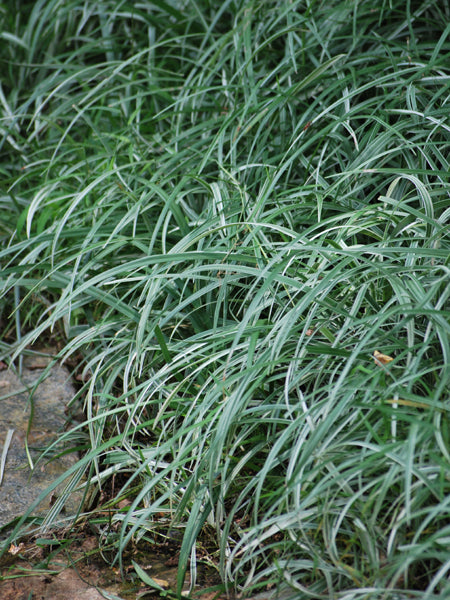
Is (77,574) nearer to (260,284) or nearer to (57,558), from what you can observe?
(57,558)

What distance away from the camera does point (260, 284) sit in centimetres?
189

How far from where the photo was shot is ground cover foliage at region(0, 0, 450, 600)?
1.31 m

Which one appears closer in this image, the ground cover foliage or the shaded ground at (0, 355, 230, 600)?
the ground cover foliage

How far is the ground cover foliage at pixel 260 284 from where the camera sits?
131cm

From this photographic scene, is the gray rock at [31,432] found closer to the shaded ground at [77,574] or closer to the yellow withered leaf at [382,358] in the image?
the shaded ground at [77,574]

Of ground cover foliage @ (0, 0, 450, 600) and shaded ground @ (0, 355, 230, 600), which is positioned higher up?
ground cover foliage @ (0, 0, 450, 600)

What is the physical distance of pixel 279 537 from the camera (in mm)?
1493

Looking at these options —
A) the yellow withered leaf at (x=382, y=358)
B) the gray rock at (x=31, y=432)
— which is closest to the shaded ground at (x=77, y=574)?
the gray rock at (x=31, y=432)

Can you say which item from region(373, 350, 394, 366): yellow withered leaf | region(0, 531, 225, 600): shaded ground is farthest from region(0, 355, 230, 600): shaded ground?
region(373, 350, 394, 366): yellow withered leaf

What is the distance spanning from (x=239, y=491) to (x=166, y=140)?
1.61m

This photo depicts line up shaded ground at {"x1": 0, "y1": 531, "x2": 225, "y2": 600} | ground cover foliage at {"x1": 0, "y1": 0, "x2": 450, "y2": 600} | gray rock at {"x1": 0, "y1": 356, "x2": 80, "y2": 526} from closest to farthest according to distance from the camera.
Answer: ground cover foliage at {"x1": 0, "y1": 0, "x2": 450, "y2": 600}, shaded ground at {"x1": 0, "y1": 531, "x2": 225, "y2": 600}, gray rock at {"x1": 0, "y1": 356, "x2": 80, "y2": 526}

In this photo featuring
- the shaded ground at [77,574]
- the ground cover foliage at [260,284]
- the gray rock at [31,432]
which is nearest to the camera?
the ground cover foliage at [260,284]

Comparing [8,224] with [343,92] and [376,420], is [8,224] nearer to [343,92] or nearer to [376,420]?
[343,92]

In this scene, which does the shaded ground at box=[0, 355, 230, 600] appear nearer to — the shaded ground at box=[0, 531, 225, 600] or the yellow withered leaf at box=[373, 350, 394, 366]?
the shaded ground at box=[0, 531, 225, 600]
